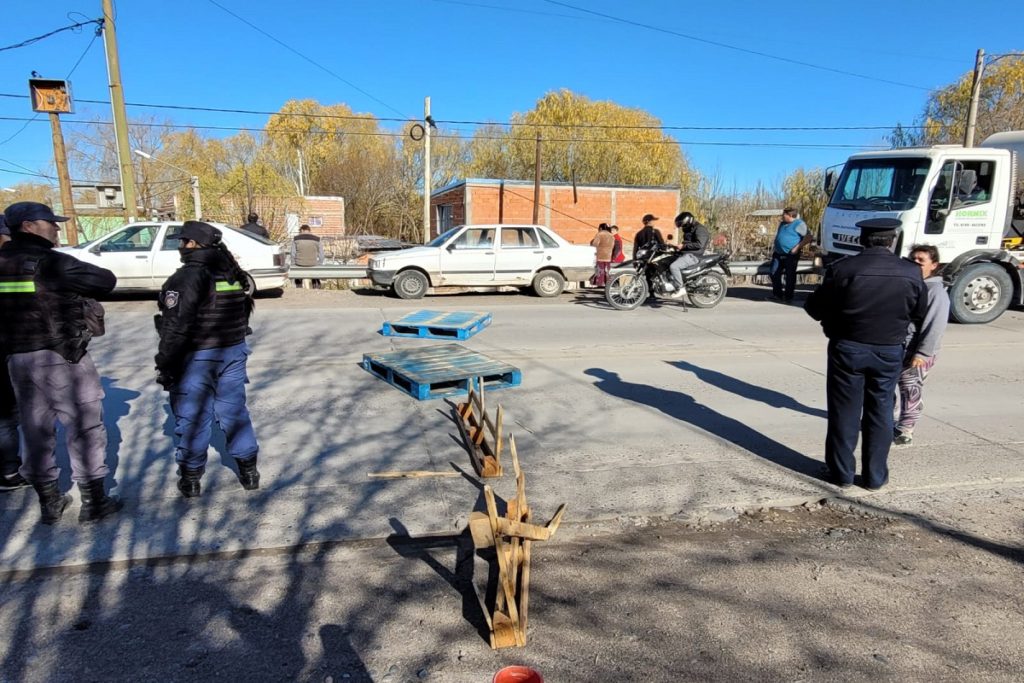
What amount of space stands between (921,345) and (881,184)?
27.1 feet

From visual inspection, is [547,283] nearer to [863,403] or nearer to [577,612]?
[863,403]

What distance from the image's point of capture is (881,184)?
11648 millimetres

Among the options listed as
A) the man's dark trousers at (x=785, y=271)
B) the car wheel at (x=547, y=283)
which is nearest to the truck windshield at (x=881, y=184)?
the man's dark trousers at (x=785, y=271)

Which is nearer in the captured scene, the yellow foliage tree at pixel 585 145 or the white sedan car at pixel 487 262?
the white sedan car at pixel 487 262

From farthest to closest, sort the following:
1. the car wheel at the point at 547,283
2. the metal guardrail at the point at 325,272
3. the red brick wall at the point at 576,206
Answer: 1. the red brick wall at the point at 576,206
2. the metal guardrail at the point at 325,272
3. the car wheel at the point at 547,283

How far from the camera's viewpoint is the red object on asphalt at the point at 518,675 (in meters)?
2.38

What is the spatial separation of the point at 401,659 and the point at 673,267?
10600mm

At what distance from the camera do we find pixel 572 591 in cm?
314

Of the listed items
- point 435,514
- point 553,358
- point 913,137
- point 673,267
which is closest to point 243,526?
point 435,514

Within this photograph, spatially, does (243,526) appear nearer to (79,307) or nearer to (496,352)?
(79,307)

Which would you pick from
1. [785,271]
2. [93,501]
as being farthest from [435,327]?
[785,271]

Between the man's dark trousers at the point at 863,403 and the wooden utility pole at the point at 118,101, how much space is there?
16402mm

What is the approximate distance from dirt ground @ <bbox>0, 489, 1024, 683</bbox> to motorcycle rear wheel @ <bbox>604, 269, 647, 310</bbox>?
29.2 feet

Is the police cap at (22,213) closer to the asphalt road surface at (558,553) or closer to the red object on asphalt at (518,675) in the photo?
the asphalt road surface at (558,553)
